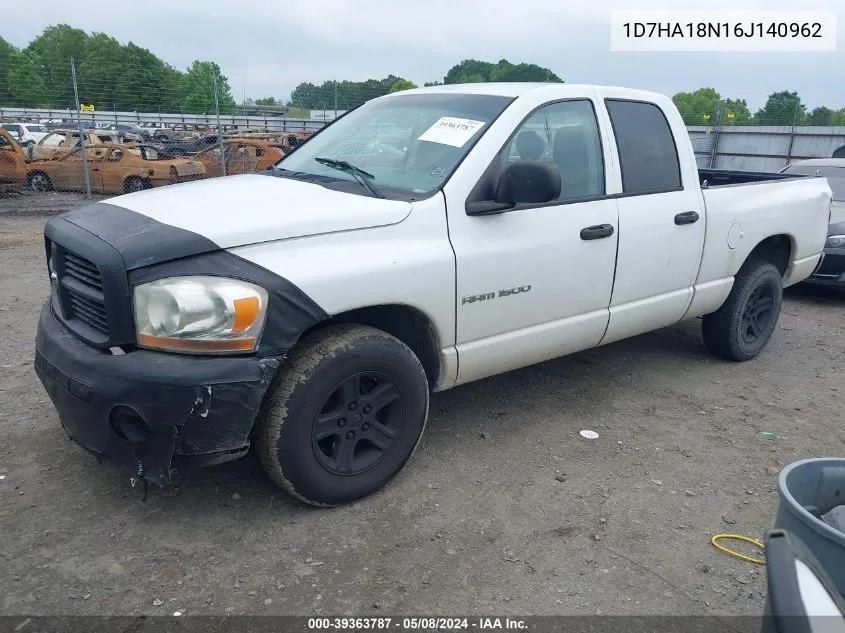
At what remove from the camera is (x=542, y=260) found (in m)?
3.65

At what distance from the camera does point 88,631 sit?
2445 mm

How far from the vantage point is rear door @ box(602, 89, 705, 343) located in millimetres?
4137

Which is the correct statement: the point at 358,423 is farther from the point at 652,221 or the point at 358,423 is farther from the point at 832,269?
the point at 832,269

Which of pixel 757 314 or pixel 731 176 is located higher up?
pixel 731 176

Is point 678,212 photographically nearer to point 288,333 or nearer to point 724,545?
point 724,545

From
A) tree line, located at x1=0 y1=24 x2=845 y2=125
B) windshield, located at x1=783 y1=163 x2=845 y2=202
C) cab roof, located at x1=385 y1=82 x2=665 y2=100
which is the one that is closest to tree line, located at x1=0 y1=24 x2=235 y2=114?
tree line, located at x1=0 y1=24 x2=845 y2=125

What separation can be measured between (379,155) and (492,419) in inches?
65.8

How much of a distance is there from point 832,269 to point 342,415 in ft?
20.7

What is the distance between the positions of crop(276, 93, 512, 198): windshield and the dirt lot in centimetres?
146

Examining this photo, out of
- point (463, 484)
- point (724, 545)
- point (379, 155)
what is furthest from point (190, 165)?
point (724, 545)

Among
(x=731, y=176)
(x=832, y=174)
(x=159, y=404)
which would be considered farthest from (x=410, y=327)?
(x=832, y=174)

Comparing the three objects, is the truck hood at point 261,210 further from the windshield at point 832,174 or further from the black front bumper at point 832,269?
the windshield at point 832,174

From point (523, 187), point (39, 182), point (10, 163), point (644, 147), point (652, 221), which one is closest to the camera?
point (523, 187)

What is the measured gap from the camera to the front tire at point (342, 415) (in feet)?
9.53
